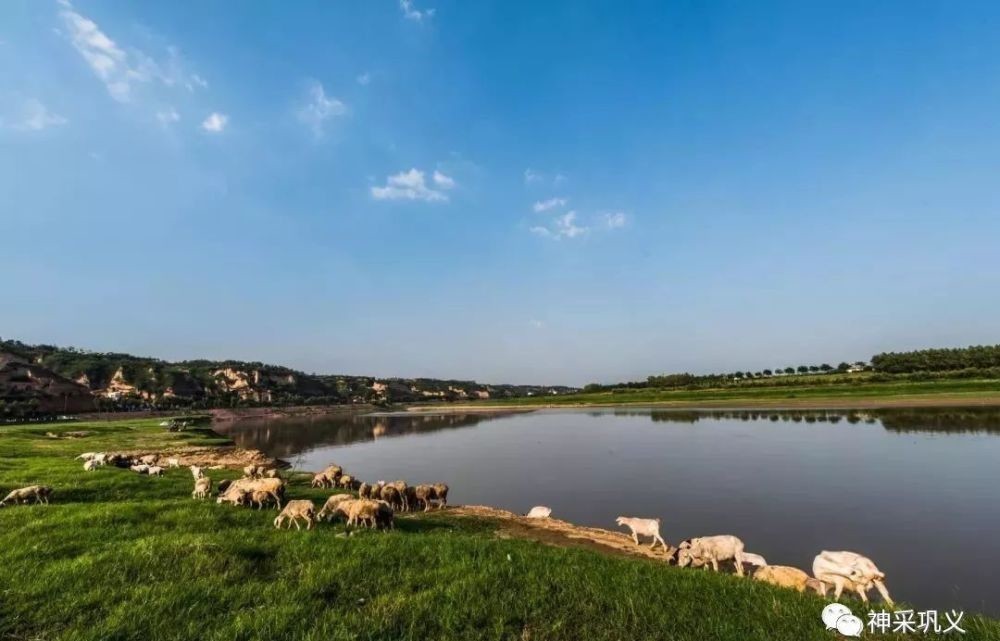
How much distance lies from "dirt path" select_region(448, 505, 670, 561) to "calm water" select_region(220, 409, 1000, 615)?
2326mm

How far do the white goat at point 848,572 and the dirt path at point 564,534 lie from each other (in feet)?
13.8

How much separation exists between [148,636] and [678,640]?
721 centimetres

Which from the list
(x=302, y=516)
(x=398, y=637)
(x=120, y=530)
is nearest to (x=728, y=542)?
(x=398, y=637)

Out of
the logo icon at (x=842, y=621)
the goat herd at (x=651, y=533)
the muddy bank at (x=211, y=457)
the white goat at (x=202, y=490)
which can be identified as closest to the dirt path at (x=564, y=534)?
the goat herd at (x=651, y=533)

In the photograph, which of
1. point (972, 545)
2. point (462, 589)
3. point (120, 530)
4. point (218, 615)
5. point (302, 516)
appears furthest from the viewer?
point (972, 545)

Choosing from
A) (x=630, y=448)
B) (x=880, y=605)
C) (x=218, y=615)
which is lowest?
(x=630, y=448)

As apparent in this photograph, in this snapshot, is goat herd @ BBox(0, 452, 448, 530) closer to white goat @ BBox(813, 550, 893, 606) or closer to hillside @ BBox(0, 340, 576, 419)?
white goat @ BBox(813, 550, 893, 606)

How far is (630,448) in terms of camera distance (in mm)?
45969

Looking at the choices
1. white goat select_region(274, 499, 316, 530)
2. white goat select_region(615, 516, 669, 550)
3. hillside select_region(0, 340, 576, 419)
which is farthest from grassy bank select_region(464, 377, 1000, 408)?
hillside select_region(0, 340, 576, 419)

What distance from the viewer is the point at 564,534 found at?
18984mm

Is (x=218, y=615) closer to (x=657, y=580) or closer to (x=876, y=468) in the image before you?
(x=657, y=580)

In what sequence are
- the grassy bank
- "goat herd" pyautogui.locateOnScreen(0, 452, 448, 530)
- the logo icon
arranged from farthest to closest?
1. the grassy bank
2. "goat herd" pyautogui.locateOnScreen(0, 452, 448, 530)
3. the logo icon

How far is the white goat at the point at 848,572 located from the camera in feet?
36.2

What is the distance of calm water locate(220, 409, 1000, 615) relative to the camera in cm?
1622
